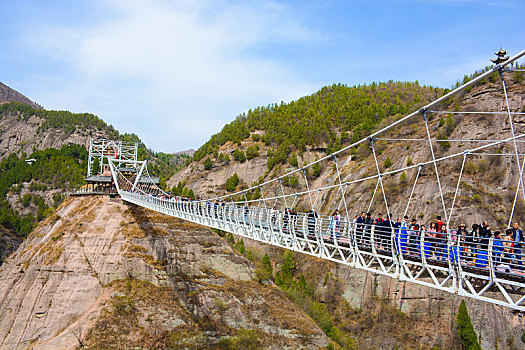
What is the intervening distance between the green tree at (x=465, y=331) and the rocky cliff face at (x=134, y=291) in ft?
34.9

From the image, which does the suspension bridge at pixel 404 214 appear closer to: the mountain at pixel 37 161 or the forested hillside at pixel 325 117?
the forested hillside at pixel 325 117

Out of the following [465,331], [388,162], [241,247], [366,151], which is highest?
[366,151]

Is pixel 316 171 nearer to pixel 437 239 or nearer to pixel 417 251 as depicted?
pixel 417 251

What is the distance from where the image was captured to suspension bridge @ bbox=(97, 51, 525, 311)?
944 centimetres

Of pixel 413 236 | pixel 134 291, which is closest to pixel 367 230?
pixel 413 236

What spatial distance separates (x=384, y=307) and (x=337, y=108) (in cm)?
4842

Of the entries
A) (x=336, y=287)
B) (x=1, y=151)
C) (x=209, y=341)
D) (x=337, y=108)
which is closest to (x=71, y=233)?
(x=209, y=341)

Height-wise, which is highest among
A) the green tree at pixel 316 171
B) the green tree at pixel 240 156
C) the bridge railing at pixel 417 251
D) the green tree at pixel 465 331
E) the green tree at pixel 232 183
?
the green tree at pixel 240 156

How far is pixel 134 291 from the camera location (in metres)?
32.2

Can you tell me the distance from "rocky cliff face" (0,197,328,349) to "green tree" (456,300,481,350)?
34.9 feet

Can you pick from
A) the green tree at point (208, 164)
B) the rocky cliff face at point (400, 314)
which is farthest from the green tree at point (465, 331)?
the green tree at point (208, 164)

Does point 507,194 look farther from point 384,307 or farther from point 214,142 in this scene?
point 214,142

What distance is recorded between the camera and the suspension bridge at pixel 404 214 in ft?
31.0

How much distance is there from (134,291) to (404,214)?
70.5ft
